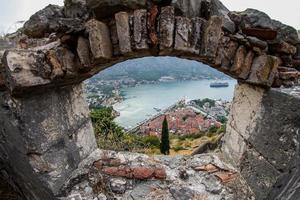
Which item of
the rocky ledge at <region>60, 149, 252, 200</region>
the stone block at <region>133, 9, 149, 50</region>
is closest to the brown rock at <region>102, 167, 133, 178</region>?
the rocky ledge at <region>60, 149, 252, 200</region>

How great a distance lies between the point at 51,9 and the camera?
2098 millimetres

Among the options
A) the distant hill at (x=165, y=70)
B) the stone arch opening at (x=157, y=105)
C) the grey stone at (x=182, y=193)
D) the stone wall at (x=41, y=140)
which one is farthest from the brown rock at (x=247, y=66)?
the distant hill at (x=165, y=70)

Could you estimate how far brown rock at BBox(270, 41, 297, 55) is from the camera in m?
2.08

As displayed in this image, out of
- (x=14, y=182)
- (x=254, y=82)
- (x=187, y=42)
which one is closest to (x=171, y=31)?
(x=187, y=42)

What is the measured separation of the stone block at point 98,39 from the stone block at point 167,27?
37 cm

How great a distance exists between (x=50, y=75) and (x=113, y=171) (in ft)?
3.57

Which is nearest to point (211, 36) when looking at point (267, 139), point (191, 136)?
point (267, 139)

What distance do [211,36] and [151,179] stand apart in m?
1.41

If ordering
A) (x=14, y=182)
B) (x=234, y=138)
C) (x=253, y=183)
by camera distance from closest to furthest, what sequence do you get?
(x=253, y=183), (x=14, y=182), (x=234, y=138)

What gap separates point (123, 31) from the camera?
1.94 meters

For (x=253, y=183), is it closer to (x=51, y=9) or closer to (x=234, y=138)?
(x=234, y=138)

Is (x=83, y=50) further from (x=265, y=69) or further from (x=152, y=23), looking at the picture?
(x=265, y=69)

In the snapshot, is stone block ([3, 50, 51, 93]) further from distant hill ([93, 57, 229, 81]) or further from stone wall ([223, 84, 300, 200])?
distant hill ([93, 57, 229, 81])

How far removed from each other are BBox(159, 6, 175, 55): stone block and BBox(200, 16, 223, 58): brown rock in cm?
23
